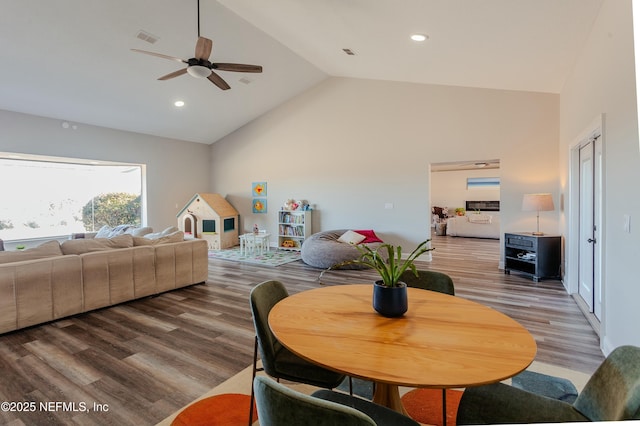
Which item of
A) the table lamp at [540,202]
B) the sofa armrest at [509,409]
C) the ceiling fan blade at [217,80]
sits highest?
the ceiling fan blade at [217,80]

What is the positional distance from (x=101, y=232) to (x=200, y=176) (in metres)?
3.35

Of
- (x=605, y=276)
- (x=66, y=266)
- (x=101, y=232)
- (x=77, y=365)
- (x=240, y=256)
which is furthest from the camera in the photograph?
(x=240, y=256)

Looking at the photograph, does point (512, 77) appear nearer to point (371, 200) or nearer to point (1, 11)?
point (371, 200)

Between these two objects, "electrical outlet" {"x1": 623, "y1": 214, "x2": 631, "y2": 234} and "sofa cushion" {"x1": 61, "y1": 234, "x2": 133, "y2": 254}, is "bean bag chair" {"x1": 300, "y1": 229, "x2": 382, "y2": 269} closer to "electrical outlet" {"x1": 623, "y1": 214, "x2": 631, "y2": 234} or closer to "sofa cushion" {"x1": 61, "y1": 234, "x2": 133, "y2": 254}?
"sofa cushion" {"x1": 61, "y1": 234, "x2": 133, "y2": 254}

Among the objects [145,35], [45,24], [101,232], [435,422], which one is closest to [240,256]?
[101,232]

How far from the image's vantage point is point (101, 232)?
22.0 feet

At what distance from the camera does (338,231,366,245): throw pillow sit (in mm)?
6688

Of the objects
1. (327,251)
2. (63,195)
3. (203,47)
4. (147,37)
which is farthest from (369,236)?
(63,195)

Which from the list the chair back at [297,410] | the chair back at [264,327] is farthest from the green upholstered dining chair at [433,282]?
the chair back at [297,410]

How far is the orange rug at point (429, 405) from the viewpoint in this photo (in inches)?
76.3

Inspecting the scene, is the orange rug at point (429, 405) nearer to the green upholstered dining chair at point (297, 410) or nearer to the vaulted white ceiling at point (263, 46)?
the green upholstered dining chair at point (297, 410)

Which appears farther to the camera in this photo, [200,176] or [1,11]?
[200,176]

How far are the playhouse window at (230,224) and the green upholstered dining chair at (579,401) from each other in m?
7.83

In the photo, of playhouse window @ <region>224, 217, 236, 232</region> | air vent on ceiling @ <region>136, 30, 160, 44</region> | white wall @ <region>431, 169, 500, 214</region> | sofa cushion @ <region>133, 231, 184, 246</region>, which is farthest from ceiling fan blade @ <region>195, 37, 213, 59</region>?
white wall @ <region>431, 169, 500, 214</region>
